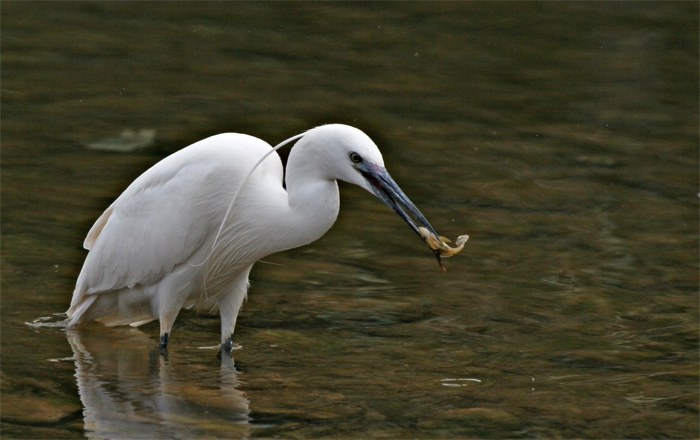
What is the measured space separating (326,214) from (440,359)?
45.2 inches

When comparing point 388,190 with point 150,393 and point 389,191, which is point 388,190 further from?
point 150,393

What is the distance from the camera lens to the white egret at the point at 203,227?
4945 millimetres

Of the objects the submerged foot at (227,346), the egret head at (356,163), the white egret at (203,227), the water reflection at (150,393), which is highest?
the egret head at (356,163)

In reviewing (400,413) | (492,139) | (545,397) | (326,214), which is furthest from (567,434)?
(492,139)

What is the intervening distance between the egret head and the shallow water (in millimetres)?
1028

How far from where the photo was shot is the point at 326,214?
16.0 ft

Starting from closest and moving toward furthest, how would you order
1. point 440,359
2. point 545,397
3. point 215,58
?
point 545,397 < point 440,359 < point 215,58

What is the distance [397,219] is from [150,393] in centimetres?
286

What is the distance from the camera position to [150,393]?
16.9 feet

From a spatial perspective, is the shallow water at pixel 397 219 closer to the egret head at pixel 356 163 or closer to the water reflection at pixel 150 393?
the water reflection at pixel 150 393

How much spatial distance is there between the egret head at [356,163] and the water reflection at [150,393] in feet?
3.93

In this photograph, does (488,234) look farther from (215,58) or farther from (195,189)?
(215,58)

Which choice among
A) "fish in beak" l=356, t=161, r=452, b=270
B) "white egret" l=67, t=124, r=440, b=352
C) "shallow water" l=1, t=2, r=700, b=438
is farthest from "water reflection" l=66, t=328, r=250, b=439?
"fish in beak" l=356, t=161, r=452, b=270

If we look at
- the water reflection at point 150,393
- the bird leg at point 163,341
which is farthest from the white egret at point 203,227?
the water reflection at point 150,393
